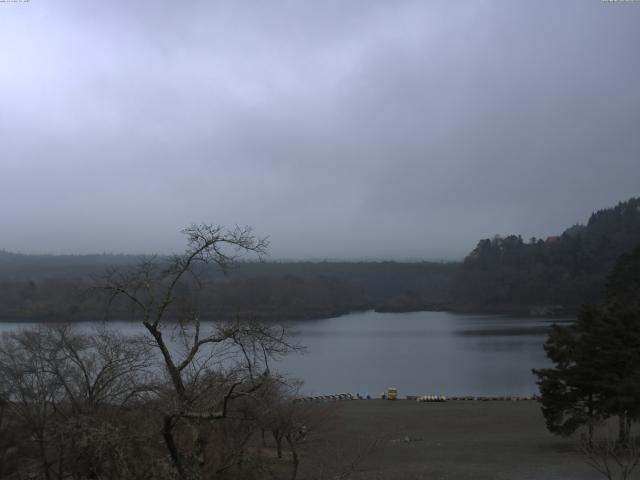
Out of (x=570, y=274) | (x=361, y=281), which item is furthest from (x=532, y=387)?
(x=361, y=281)

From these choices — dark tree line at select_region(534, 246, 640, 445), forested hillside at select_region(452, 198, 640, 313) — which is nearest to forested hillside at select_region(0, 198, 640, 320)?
forested hillside at select_region(452, 198, 640, 313)

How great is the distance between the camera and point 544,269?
9850 cm

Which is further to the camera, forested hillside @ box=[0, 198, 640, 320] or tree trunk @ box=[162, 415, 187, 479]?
forested hillside @ box=[0, 198, 640, 320]

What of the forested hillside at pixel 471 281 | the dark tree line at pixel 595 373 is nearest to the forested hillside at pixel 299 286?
the forested hillside at pixel 471 281

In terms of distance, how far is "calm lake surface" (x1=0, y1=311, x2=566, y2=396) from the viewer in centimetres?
3562

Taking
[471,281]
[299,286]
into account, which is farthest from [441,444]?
[471,281]

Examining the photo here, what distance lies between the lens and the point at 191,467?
233 inches

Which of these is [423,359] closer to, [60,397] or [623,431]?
[623,431]

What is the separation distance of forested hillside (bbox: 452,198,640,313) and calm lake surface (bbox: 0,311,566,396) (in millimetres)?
20516

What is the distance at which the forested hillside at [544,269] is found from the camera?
93.7m

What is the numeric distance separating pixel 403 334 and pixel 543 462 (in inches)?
2063

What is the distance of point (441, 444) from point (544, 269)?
273 ft

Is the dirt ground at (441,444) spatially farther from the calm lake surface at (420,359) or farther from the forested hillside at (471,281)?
the forested hillside at (471,281)

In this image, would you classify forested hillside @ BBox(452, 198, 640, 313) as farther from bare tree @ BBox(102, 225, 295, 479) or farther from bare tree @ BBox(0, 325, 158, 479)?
bare tree @ BBox(102, 225, 295, 479)
